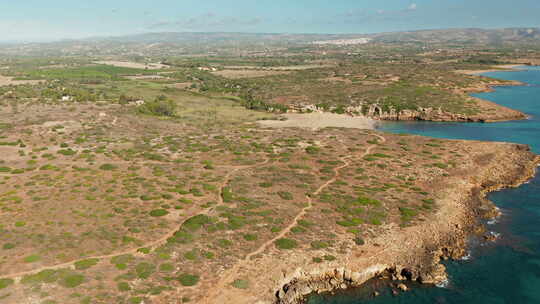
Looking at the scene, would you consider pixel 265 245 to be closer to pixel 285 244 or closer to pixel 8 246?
pixel 285 244

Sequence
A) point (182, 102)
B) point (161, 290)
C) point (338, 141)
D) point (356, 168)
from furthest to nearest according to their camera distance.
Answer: point (182, 102)
point (338, 141)
point (356, 168)
point (161, 290)

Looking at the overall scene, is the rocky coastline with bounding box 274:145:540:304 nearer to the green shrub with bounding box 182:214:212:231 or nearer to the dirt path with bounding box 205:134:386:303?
the dirt path with bounding box 205:134:386:303

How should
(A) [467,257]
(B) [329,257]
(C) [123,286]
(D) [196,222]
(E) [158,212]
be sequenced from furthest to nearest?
1. (E) [158,212]
2. (D) [196,222]
3. (A) [467,257]
4. (B) [329,257]
5. (C) [123,286]

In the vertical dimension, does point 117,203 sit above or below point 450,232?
above

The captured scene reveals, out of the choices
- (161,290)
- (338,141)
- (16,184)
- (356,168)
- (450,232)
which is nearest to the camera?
(161,290)

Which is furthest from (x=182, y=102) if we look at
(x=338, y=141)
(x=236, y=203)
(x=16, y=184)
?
(x=236, y=203)

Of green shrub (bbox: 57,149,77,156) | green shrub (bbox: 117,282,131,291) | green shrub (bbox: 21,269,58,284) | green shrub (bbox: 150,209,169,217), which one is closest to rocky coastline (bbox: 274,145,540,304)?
green shrub (bbox: 117,282,131,291)

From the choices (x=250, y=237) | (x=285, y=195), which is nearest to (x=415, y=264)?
(x=250, y=237)

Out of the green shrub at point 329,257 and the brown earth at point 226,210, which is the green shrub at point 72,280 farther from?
the green shrub at point 329,257

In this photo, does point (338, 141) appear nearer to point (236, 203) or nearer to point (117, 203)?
point (236, 203)
